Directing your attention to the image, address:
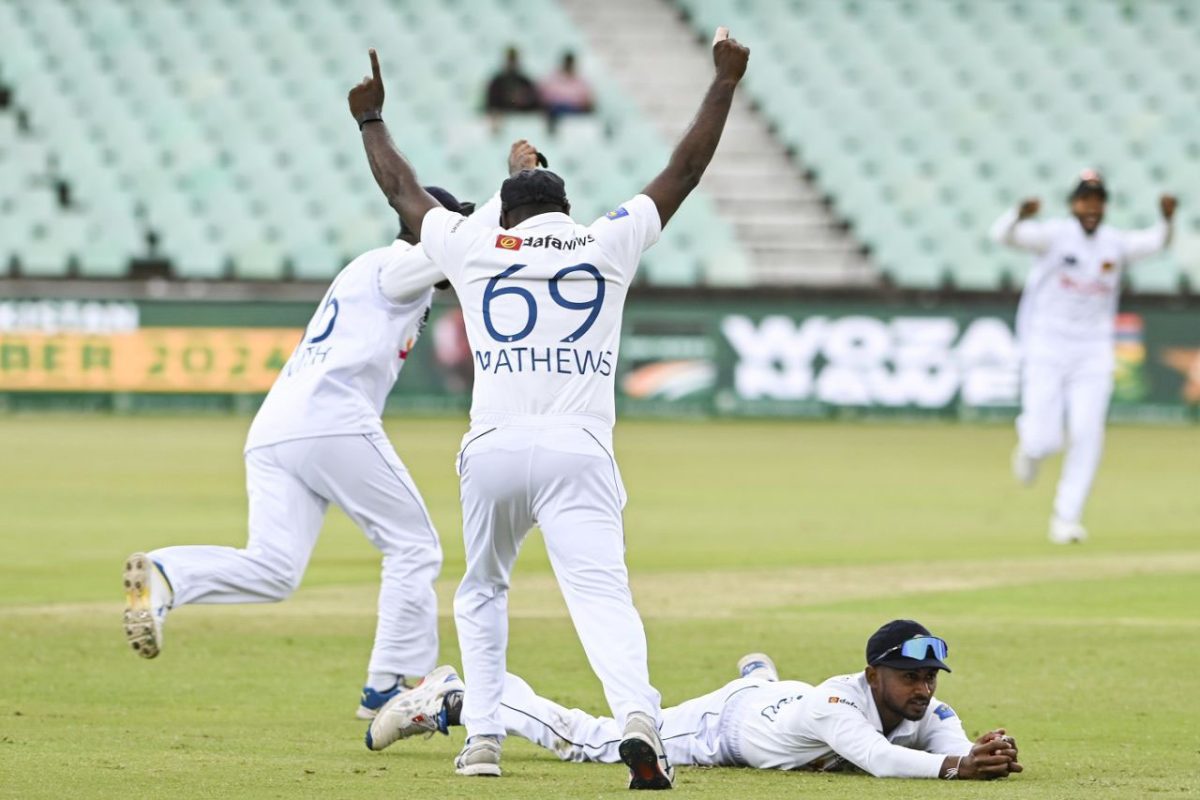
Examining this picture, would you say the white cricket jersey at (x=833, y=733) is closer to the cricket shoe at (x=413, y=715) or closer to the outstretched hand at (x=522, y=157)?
the cricket shoe at (x=413, y=715)

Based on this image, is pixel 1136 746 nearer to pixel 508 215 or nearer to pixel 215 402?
pixel 508 215

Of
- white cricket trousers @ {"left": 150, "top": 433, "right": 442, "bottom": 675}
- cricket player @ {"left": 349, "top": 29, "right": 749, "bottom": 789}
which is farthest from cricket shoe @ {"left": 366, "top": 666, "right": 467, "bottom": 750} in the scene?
white cricket trousers @ {"left": 150, "top": 433, "right": 442, "bottom": 675}

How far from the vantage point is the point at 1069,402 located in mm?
15734

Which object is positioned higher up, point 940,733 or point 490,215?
point 490,215

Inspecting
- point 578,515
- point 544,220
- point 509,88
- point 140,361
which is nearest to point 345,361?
point 544,220

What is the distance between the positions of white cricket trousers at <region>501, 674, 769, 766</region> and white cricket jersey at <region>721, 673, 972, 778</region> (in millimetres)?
46

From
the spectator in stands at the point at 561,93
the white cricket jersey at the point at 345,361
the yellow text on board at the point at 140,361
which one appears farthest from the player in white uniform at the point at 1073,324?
the spectator in stands at the point at 561,93

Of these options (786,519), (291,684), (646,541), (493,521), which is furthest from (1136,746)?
(786,519)

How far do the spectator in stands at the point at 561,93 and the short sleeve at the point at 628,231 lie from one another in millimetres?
25720

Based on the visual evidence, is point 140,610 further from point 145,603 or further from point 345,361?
point 345,361

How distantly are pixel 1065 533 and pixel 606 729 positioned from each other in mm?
8727

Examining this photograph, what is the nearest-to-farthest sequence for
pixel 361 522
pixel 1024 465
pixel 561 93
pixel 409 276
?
pixel 409 276, pixel 361 522, pixel 1024 465, pixel 561 93

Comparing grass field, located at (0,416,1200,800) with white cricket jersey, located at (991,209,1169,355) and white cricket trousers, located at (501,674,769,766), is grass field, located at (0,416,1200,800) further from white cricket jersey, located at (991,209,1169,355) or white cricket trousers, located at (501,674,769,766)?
white cricket jersey, located at (991,209,1169,355)

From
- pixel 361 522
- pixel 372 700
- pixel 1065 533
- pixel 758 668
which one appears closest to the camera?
pixel 758 668
